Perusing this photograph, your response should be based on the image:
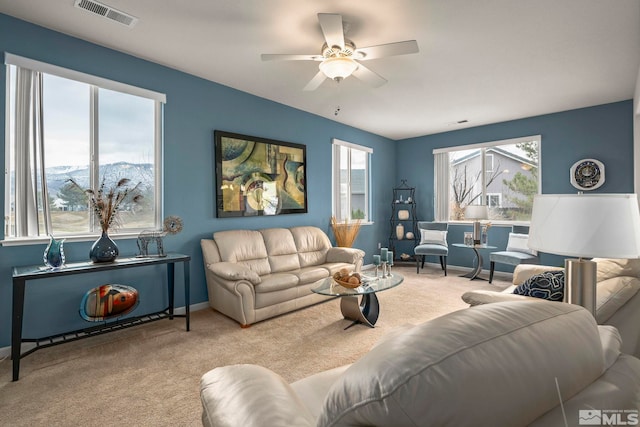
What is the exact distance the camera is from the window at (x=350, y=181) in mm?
5789

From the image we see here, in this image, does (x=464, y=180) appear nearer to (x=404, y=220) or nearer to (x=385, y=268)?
(x=404, y=220)

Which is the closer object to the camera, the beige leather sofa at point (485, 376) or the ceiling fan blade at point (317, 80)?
the beige leather sofa at point (485, 376)

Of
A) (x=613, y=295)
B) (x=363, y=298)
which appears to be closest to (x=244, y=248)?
(x=363, y=298)

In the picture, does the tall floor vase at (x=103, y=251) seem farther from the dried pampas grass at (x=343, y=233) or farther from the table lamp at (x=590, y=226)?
the dried pampas grass at (x=343, y=233)

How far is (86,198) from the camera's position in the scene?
3.02 metres

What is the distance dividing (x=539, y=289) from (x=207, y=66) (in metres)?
3.70

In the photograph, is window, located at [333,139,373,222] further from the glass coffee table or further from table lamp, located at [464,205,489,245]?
the glass coffee table

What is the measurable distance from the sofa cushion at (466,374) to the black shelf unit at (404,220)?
20.2 ft

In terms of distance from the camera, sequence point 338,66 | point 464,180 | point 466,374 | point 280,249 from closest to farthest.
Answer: point 466,374 < point 338,66 < point 280,249 < point 464,180

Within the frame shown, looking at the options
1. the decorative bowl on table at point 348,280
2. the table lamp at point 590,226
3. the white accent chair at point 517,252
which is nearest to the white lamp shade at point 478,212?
the white accent chair at point 517,252

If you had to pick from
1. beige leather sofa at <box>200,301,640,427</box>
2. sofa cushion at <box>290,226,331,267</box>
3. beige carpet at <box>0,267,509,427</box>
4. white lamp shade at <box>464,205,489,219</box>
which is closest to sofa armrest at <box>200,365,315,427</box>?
beige leather sofa at <box>200,301,640,427</box>

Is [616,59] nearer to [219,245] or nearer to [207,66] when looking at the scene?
[207,66]

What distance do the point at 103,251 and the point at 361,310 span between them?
8.00 feet

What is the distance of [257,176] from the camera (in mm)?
4438
